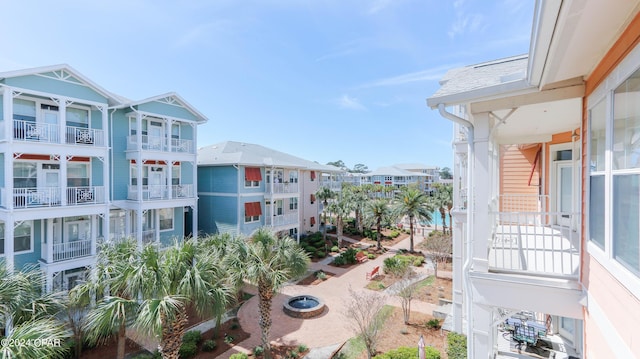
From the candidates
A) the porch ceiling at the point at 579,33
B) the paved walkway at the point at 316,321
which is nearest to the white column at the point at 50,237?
the paved walkway at the point at 316,321

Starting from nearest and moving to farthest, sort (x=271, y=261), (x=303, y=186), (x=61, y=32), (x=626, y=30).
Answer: (x=626, y=30), (x=271, y=261), (x=61, y=32), (x=303, y=186)

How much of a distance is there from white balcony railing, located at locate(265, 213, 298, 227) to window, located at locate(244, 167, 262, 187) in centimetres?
323

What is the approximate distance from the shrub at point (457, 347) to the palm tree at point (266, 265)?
6077 millimetres

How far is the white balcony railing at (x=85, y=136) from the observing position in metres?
14.6

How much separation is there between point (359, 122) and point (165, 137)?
31355 mm

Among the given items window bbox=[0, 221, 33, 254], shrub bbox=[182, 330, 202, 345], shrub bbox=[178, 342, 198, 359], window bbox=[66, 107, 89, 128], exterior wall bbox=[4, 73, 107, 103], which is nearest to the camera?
shrub bbox=[178, 342, 198, 359]

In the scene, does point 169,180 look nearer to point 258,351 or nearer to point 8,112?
point 8,112

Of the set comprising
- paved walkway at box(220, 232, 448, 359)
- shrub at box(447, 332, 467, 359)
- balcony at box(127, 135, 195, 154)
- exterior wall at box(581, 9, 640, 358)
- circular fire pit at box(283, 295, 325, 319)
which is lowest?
paved walkway at box(220, 232, 448, 359)

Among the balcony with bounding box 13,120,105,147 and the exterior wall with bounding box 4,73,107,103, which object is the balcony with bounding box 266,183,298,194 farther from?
the exterior wall with bounding box 4,73,107,103

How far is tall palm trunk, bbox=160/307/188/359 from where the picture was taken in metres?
7.93

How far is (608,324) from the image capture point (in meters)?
3.29

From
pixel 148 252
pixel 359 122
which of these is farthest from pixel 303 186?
pixel 148 252

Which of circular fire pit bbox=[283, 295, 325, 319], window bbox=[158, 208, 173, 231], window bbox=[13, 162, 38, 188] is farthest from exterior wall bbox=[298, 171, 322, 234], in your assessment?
window bbox=[13, 162, 38, 188]

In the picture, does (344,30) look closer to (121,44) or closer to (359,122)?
(121,44)
